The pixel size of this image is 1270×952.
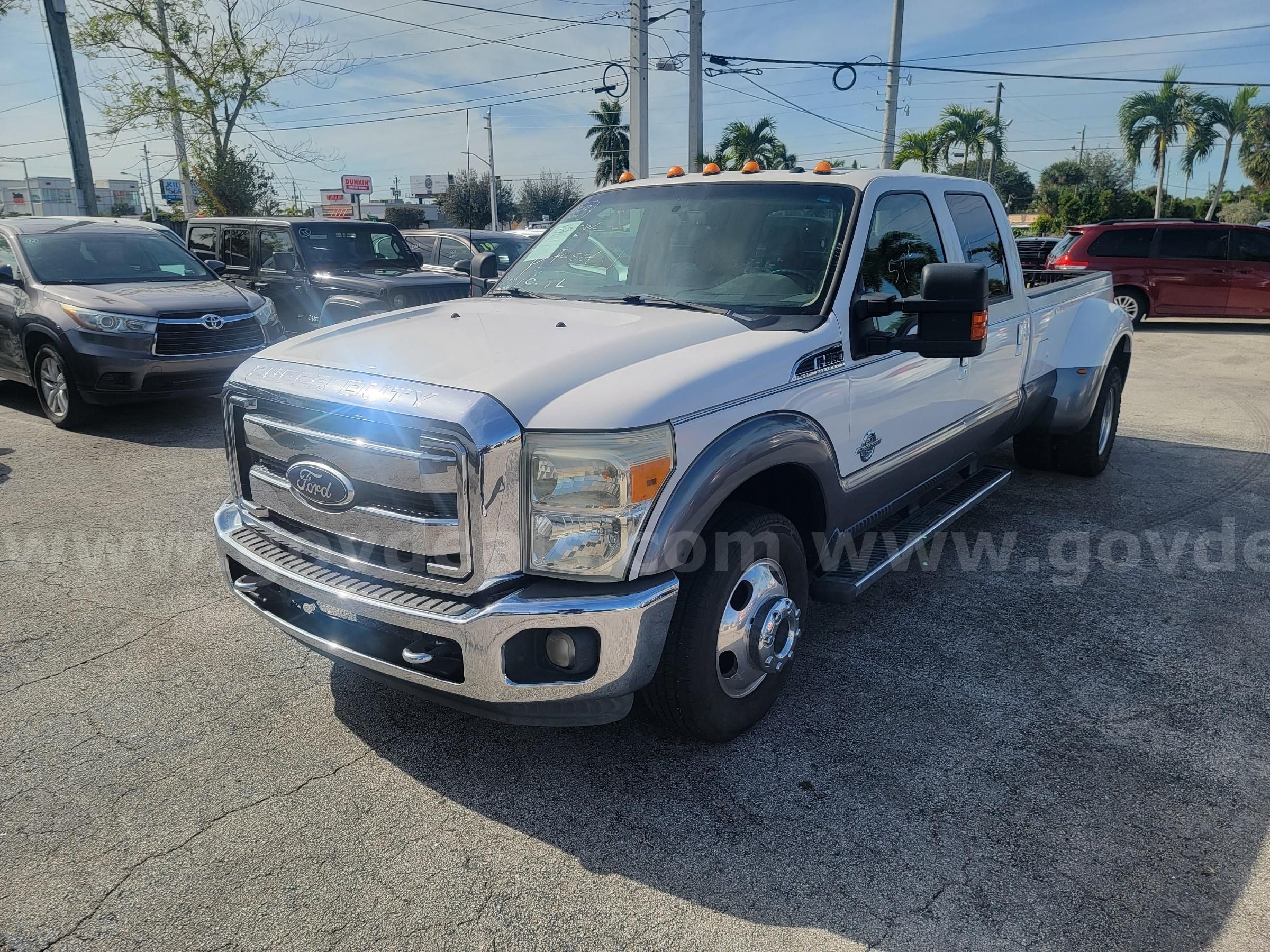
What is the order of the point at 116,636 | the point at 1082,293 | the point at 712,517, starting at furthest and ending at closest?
the point at 1082,293 < the point at 116,636 < the point at 712,517

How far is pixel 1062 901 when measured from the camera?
95.3 inches

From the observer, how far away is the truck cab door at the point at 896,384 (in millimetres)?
3512

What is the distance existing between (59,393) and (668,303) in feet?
21.4

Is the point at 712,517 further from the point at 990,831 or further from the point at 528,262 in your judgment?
the point at 528,262

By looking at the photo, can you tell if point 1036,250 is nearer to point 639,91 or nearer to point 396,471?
point 639,91

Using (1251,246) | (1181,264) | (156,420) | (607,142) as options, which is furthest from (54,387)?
(607,142)

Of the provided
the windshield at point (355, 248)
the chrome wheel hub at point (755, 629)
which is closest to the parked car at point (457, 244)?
the windshield at point (355, 248)

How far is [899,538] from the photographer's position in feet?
13.0

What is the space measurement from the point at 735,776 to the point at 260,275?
9989 mm

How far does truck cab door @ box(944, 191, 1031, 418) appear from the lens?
4.45 meters

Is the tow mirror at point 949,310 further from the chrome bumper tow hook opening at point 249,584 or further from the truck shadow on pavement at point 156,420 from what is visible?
the truck shadow on pavement at point 156,420

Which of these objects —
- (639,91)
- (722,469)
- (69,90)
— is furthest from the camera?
(639,91)

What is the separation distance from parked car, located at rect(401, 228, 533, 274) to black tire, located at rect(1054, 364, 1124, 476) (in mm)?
8784

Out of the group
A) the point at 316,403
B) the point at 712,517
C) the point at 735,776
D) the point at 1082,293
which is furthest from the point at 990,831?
the point at 1082,293
